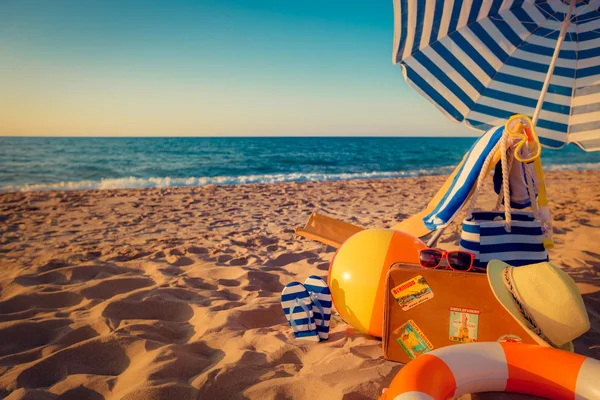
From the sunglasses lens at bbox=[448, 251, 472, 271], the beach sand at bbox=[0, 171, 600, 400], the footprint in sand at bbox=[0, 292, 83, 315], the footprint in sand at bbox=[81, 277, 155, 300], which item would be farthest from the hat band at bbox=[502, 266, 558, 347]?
the footprint in sand at bbox=[0, 292, 83, 315]

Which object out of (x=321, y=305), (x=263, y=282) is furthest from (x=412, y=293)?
(x=263, y=282)

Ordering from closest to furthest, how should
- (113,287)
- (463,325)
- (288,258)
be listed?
(463,325) < (113,287) < (288,258)

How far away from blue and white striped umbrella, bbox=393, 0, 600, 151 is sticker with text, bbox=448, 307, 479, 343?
8.61ft

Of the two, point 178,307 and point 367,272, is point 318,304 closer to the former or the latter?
point 367,272

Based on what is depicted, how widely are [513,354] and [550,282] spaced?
1.39 ft

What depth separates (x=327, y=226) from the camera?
4.21m

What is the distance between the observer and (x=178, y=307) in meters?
3.30

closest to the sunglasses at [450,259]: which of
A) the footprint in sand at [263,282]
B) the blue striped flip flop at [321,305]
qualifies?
the blue striped flip flop at [321,305]

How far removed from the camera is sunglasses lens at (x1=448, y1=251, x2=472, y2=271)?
228 centimetres

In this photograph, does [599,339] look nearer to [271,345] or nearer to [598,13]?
[271,345]

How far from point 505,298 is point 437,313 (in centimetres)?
39

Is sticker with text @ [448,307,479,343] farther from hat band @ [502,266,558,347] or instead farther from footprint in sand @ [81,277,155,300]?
footprint in sand @ [81,277,155,300]

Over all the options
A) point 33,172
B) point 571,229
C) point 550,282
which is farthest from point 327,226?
point 33,172

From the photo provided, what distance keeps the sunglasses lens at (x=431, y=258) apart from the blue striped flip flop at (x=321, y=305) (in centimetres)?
83
